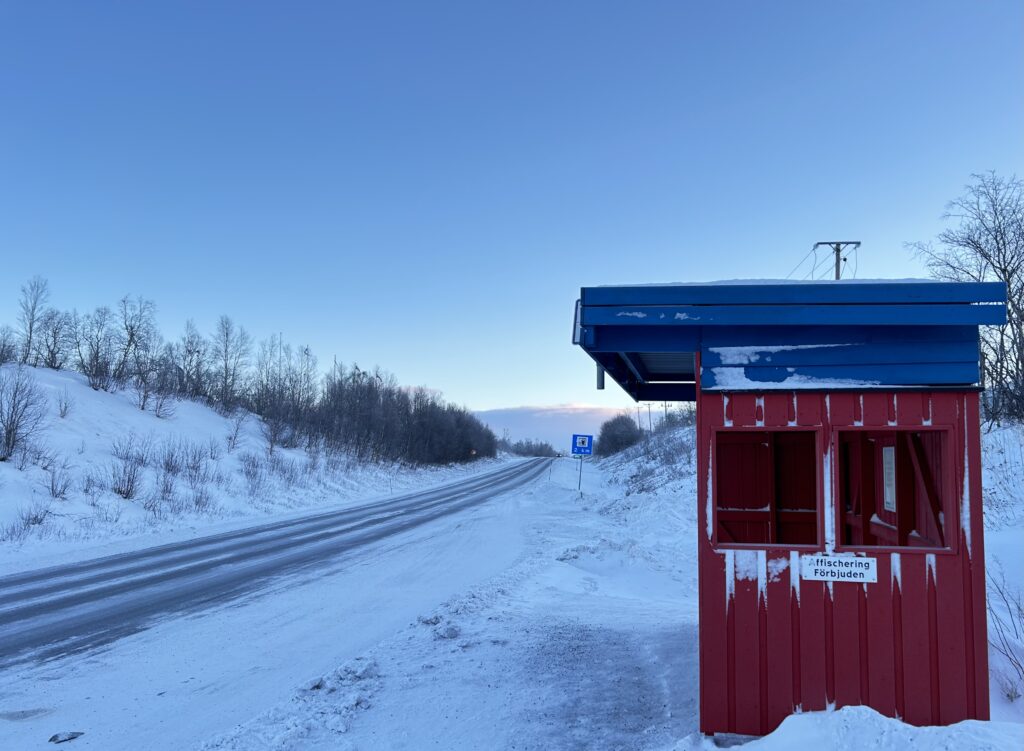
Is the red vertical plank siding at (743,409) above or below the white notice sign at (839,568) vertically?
above

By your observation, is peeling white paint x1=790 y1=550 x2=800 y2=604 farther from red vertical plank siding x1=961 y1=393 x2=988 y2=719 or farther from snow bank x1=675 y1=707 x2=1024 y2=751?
red vertical plank siding x1=961 y1=393 x2=988 y2=719

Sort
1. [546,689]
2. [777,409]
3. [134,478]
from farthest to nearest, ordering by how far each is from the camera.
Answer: [134,478], [546,689], [777,409]

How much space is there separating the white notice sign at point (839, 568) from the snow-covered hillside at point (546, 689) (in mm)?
887

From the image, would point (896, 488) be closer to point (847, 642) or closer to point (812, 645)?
point (847, 642)

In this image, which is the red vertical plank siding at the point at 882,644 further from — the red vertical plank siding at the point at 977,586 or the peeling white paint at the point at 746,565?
the peeling white paint at the point at 746,565

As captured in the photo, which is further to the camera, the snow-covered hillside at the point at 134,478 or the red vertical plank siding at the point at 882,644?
the snow-covered hillside at the point at 134,478

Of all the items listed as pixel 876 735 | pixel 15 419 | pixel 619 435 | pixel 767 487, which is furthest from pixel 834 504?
pixel 619 435

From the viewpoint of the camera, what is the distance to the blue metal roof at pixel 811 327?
5031mm

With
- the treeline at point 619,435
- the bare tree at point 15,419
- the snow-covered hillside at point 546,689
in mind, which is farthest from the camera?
the treeline at point 619,435

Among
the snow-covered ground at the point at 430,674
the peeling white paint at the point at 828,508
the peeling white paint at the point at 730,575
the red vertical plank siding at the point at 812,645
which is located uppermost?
the peeling white paint at the point at 828,508

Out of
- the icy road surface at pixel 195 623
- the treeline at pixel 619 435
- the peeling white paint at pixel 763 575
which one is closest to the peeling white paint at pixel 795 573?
the peeling white paint at pixel 763 575

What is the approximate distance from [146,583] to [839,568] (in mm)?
11507

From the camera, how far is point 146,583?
1209 centimetres

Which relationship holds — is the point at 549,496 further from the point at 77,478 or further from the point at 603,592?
the point at 603,592
